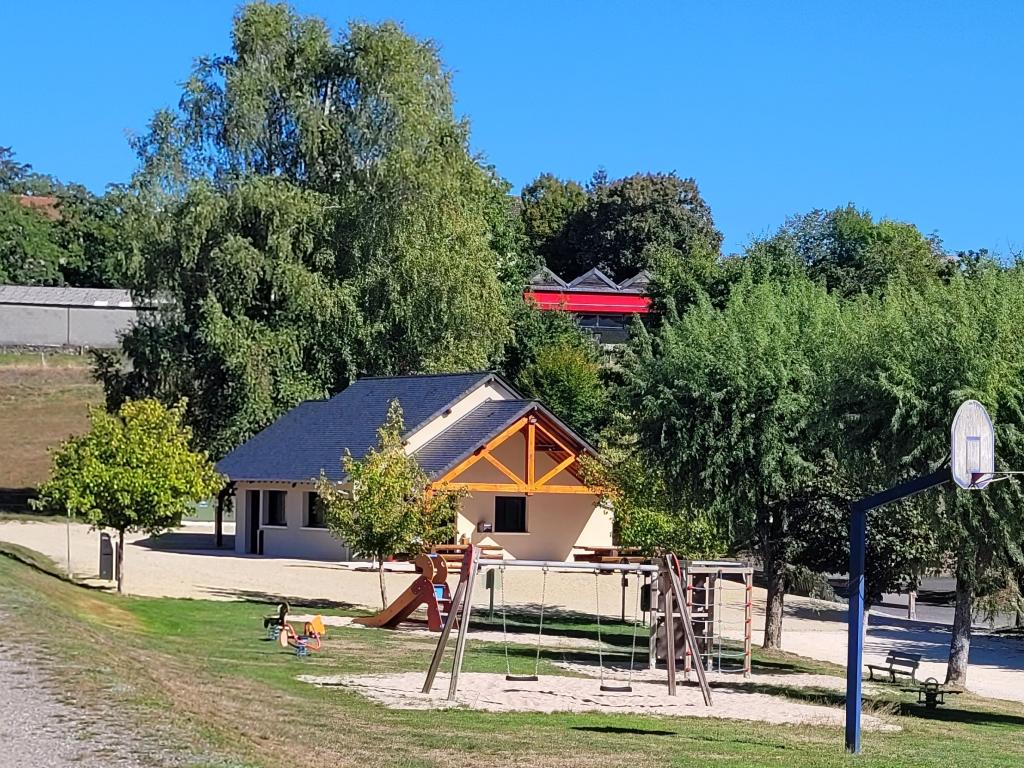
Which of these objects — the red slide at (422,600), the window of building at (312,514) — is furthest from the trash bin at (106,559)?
the window of building at (312,514)

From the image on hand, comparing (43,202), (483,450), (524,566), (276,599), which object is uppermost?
(43,202)

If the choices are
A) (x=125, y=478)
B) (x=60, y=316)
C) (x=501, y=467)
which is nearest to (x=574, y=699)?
(x=125, y=478)

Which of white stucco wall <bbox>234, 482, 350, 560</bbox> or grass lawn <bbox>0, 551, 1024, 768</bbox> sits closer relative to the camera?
grass lawn <bbox>0, 551, 1024, 768</bbox>

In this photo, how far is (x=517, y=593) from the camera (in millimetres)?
38688

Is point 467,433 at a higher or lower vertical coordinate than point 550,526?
higher

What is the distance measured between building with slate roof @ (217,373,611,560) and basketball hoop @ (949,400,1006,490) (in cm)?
2655

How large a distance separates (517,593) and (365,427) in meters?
8.31

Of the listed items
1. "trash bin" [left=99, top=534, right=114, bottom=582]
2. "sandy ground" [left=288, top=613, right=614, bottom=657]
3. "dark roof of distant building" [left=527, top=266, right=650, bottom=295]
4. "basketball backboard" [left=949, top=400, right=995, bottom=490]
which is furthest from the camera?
"dark roof of distant building" [left=527, top=266, right=650, bottom=295]

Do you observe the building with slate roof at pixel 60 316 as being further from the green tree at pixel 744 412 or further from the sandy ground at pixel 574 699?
the sandy ground at pixel 574 699

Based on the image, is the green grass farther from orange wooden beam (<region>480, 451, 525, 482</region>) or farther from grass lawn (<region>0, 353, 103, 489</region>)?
orange wooden beam (<region>480, 451, 525, 482</region>)

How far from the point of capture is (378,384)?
4747cm

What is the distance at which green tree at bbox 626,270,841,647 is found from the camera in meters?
27.3

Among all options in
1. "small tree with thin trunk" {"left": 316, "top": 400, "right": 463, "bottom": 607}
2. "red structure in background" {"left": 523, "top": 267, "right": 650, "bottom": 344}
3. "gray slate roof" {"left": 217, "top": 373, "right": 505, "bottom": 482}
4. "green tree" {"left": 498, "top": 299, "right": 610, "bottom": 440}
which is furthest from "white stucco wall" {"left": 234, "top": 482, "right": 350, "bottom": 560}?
"red structure in background" {"left": 523, "top": 267, "right": 650, "bottom": 344}

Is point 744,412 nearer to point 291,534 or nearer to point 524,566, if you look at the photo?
point 524,566
